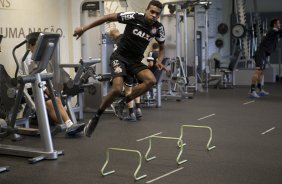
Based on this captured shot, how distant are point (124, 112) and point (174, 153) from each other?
2.66m

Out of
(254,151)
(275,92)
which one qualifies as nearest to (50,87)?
(254,151)

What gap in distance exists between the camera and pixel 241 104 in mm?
8570

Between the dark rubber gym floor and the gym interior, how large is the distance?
11mm

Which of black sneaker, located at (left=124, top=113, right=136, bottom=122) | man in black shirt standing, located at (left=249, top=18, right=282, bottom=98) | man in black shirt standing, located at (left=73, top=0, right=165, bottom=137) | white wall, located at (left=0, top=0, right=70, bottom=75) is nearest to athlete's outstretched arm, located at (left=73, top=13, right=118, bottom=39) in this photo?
man in black shirt standing, located at (left=73, top=0, right=165, bottom=137)

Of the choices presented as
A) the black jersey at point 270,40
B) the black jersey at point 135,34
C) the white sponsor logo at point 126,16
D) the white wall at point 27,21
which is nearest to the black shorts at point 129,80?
the black jersey at point 135,34

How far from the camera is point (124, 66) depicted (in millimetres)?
4535

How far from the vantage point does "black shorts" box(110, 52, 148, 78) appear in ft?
14.8

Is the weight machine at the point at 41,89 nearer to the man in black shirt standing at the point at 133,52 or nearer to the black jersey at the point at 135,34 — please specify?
the man in black shirt standing at the point at 133,52

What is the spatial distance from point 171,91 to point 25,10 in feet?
12.0

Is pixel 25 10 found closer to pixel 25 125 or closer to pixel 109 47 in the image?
pixel 109 47

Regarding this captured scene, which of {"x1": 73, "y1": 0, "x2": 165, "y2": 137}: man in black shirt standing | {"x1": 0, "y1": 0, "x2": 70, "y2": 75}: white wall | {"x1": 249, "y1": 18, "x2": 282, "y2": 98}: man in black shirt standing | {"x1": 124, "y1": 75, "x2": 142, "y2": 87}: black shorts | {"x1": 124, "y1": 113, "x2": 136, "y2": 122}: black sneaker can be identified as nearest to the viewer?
{"x1": 73, "y1": 0, "x2": 165, "y2": 137}: man in black shirt standing

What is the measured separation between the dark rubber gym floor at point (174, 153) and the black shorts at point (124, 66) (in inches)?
35.1

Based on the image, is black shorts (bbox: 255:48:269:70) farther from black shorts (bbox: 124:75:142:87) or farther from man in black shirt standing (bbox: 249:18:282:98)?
black shorts (bbox: 124:75:142:87)

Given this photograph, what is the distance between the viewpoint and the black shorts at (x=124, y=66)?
4.50 metres
